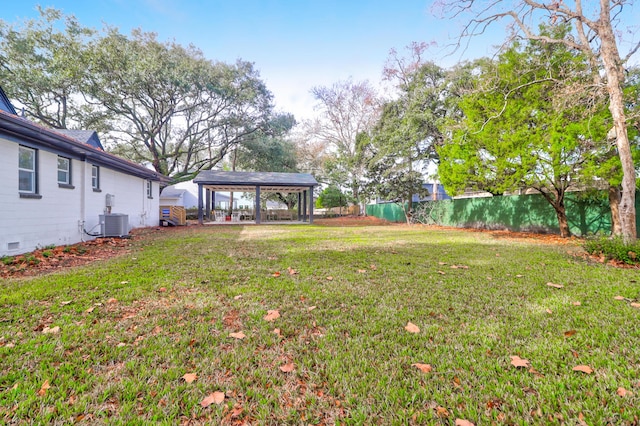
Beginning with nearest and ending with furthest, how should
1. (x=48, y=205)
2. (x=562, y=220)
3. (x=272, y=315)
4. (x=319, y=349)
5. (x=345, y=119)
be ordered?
(x=319, y=349)
(x=272, y=315)
(x=48, y=205)
(x=562, y=220)
(x=345, y=119)

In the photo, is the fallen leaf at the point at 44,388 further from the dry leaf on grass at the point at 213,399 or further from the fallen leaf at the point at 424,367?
the fallen leaf at the point at 424,367

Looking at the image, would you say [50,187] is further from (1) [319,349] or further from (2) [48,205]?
(1) [319,349]

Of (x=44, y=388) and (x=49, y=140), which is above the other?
(x=49, y=140)

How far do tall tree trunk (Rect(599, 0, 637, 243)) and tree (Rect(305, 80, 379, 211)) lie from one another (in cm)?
1609

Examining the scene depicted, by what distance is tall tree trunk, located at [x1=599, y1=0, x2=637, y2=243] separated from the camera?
590cm

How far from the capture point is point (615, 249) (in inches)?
200

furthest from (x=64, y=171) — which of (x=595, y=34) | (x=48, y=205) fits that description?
(x=595, y=34)

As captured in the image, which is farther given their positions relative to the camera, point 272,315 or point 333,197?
point 333,197

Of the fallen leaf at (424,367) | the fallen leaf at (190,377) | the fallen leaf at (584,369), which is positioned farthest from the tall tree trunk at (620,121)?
the fallen leaf at (190,377)

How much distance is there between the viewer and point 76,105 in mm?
16969

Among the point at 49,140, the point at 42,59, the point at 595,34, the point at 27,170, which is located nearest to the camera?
the point at 27,170

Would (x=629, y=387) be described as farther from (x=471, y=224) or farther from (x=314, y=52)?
(x=471, y=224)

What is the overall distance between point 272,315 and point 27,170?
23.6 ft

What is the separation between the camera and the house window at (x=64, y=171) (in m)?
7.33
